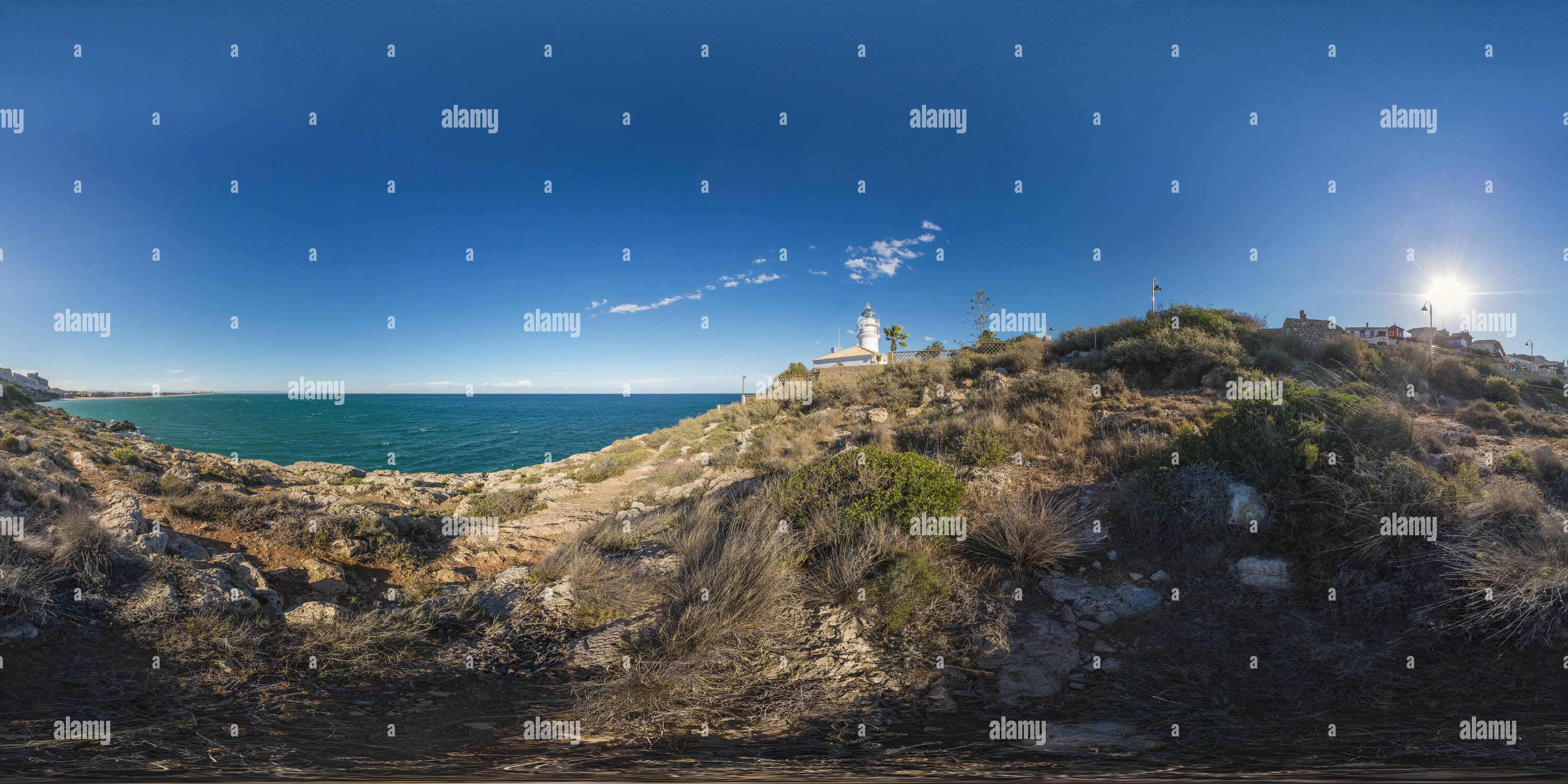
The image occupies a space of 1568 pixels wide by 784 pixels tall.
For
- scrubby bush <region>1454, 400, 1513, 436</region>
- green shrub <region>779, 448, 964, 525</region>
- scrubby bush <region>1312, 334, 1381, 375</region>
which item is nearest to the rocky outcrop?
green shrub <region>779, 448, 964, 525</region>

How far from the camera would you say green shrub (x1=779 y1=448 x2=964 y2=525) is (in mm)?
5562

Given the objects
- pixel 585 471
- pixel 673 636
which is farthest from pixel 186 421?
pixel 673 636

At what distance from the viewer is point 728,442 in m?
16.1

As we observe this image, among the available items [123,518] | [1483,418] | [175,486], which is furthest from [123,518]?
[1483,418]

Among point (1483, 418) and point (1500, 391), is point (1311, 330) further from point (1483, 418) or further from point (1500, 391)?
point (1483, 418)

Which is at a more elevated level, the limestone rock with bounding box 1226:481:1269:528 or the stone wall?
the stone wall

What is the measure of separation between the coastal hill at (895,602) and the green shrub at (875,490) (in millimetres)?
39

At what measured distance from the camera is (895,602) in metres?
4.41

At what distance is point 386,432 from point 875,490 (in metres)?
65.1

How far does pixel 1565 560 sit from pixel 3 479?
14.5 m

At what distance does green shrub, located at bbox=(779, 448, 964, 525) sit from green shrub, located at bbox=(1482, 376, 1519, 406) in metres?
12.1

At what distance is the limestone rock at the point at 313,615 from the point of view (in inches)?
165

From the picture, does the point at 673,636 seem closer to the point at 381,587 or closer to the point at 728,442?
the point at 381,587

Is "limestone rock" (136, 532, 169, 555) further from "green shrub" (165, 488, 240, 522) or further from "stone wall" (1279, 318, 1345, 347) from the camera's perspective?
"stone wall" (1279, 318, 1345, 347)
